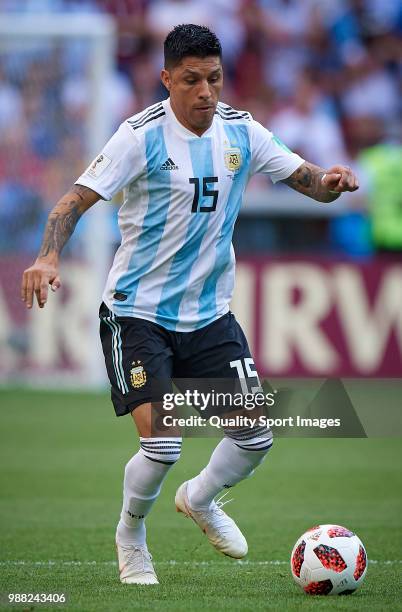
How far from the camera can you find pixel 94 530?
7.46m

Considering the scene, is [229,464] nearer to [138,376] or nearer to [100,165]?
[138,376]

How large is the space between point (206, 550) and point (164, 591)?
152cm

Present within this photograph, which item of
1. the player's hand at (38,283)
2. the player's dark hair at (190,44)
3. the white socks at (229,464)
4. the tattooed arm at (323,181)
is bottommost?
the white socks at (229,464)

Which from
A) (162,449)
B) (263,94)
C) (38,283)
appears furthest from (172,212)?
(263,94)

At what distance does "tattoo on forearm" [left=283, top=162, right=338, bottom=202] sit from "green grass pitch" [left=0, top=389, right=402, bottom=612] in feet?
6.13

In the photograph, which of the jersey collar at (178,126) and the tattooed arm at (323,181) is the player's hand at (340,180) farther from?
the jersey collar at (178,126)

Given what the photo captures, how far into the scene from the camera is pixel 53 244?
214 inches

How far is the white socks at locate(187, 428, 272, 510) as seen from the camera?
232 inches

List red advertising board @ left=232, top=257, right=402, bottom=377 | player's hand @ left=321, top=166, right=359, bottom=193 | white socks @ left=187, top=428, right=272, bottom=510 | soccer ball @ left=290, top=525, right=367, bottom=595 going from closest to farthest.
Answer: soccer ball @ left=290, top=525, right=367, bottom=595, player's hand @ left=321, top=166, right=359, bottom=193, white socks @ left=187, top=428, right=272, bottom=510, red advertising board @ left=232, top=257, right=402, bottom=377

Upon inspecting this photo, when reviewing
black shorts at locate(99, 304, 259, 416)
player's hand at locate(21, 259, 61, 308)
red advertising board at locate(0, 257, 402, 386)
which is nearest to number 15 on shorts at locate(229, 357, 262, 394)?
black shorts at locate(99, 304, 259, 416)

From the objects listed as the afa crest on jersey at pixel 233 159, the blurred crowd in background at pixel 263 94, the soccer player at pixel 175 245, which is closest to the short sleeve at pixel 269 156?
the soccer player at pixel 175 245

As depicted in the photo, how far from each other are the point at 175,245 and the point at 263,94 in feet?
39.4

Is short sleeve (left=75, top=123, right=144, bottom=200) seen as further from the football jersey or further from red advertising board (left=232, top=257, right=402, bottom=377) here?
red advertising board (left=232, top=257, right=402, bottom=377)

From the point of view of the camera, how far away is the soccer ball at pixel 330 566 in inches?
214
